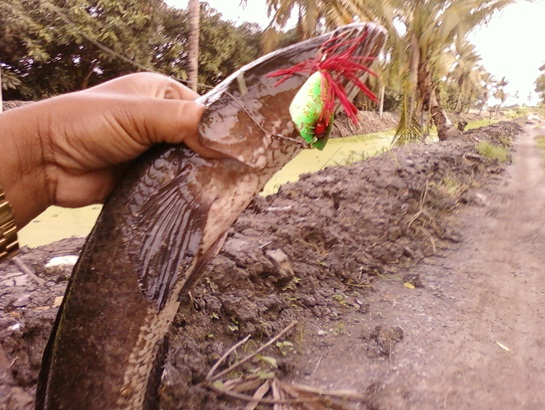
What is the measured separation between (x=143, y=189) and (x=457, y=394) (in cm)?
157

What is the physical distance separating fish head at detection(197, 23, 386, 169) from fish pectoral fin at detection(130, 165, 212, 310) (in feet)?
0.68

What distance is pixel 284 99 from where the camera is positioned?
1.40m

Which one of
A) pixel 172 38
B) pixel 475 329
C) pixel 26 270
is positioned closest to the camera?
pixel 26 270

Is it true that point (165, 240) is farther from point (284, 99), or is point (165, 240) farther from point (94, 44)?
point (94, 44)

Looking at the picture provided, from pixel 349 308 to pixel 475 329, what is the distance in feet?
2.29

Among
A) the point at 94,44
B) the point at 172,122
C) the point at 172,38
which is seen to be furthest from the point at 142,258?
the point at 172,38

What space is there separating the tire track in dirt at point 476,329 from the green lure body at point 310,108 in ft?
3.87

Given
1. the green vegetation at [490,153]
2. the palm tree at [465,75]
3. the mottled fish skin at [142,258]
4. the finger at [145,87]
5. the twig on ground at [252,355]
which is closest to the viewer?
the mottled fish skin at [142,258]

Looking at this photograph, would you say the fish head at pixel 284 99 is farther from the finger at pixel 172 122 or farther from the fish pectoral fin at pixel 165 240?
the fish pectoral fin at pixel 165 240

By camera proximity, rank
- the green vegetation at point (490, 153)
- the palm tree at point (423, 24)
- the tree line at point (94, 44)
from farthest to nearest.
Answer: the palm tree at point (423, 24) < the green vegetation at point (490, 153) < the tree line at point (94, 44)

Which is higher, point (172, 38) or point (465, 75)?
point (172, 38)

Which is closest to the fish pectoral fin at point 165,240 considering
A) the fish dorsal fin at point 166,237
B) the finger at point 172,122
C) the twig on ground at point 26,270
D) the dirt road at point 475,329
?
the fish dorsal fin at point 166,237

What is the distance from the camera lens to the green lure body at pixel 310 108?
4.28 feet

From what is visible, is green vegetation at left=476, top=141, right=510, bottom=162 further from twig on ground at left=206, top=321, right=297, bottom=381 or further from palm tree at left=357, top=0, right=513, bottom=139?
twig on ground at left=206, top=321, right=297, bottom=381
